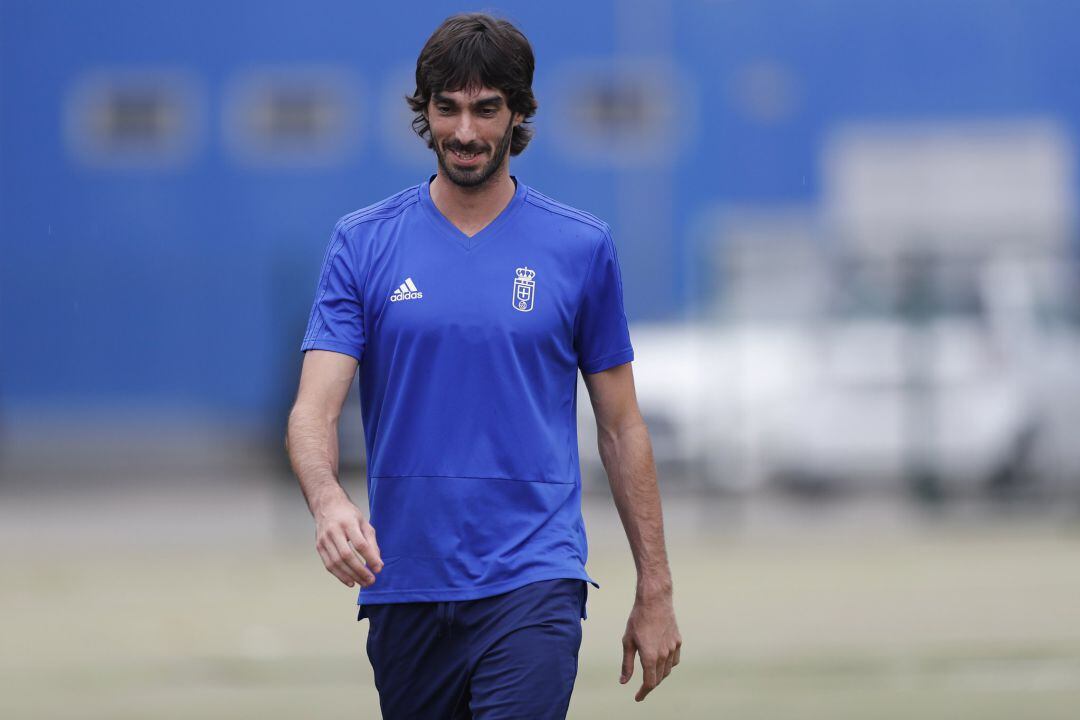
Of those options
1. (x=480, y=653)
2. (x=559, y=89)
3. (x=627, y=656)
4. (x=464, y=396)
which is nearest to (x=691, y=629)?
(x=627, y=656)

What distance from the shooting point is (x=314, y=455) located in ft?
Result: 12.9

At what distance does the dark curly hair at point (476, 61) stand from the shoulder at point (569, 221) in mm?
196

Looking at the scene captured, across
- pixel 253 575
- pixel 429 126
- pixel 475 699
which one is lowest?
pixel 253 575

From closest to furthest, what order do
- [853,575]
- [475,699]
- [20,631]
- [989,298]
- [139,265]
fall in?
[475,699], [20,631], [853,575], [989,298], [139,265]

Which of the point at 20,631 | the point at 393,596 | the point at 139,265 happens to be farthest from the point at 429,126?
the point at 139,265

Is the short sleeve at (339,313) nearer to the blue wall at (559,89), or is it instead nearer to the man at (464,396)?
the man at (464,396)

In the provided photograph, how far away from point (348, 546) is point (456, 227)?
32.3 inches

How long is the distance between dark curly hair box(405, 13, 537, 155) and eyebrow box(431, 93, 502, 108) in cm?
1

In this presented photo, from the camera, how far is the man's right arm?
3.67 meters

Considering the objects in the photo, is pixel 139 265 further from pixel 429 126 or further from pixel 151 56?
pixel 429 126

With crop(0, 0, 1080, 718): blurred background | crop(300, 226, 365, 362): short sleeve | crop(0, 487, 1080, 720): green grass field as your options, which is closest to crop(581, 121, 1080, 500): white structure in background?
crop(0, 0, 1080, 718): blurred background

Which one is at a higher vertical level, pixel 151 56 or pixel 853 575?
pixel 151 56

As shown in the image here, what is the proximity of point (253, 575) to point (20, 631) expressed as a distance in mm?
2566

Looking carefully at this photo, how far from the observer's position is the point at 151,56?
95.6 feet
